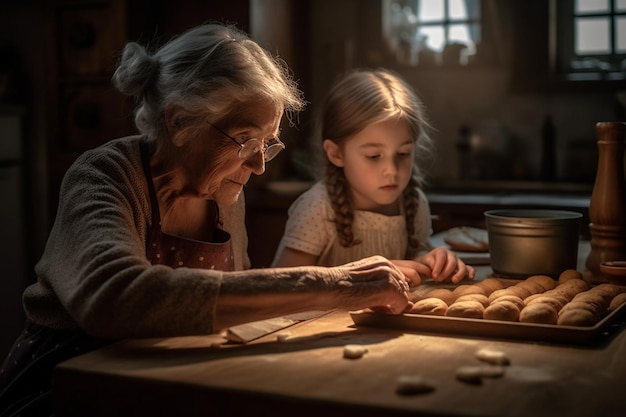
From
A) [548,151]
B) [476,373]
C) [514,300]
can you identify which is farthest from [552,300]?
[548,151]

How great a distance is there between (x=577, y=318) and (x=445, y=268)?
1.94 ft

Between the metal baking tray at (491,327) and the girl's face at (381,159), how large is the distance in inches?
31.8

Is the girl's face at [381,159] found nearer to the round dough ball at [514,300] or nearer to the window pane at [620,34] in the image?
the round dough ball at [514,300]

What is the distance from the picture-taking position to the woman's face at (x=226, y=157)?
1.68m

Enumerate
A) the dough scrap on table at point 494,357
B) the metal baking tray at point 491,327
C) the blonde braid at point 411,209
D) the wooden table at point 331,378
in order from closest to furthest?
the wooden table at point 331,378 → the dough scrap on table at point 494,357 → the metal baking tray at point 491,327 → the blonde braid at point 411,209

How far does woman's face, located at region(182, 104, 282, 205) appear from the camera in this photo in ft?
5.51

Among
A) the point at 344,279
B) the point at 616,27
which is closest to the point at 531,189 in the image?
the point at 616,27

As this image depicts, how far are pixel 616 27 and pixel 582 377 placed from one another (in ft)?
11.6

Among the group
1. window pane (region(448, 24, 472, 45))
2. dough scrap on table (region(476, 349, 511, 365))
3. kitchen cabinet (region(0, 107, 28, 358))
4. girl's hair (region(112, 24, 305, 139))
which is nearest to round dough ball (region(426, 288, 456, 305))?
dough scrap on table (region(476, 349, 511, 365))

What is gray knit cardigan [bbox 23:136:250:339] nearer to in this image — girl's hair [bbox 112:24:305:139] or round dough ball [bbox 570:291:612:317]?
girl's hair [bbox 112:24:305:139]

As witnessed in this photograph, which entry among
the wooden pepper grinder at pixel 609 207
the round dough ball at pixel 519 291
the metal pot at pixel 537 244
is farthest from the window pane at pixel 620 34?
the round dough ball at pixel 519 291

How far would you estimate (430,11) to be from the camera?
459 cm

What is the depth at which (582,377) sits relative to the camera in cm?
117

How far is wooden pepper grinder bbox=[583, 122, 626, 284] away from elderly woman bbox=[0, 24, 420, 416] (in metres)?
0.44
